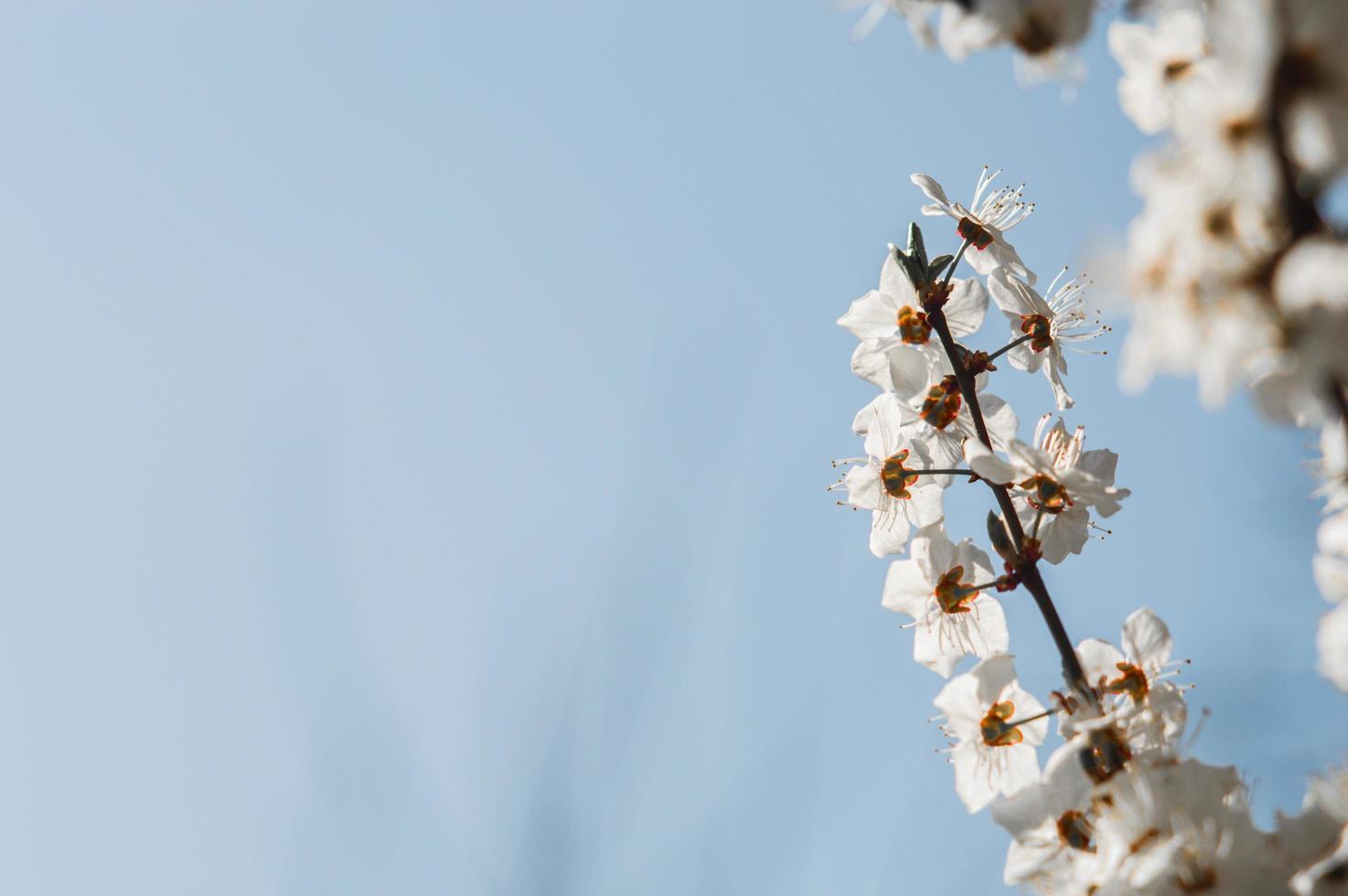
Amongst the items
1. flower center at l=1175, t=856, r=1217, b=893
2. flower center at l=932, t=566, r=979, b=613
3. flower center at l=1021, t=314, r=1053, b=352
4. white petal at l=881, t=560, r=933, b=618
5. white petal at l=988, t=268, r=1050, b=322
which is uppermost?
white petal at l=988, t=268, r=1050, b=322

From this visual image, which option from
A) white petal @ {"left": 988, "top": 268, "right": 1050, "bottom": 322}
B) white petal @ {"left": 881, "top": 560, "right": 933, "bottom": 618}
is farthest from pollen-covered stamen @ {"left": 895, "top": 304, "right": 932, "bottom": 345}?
white petal @ {"left": 881, "top": 560, "right": 933, "bottom": 618}

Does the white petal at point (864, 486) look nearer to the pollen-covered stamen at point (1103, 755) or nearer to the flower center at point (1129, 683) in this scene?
the flower center at point (1129, 683)

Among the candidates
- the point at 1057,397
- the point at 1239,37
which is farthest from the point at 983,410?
the point at 1239,37

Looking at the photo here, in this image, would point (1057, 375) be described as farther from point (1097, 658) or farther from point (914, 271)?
point (1097, 658)

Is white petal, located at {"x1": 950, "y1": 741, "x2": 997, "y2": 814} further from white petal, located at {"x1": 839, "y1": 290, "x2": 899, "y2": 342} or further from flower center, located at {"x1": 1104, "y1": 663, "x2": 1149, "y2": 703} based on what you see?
white petal, located at {"x1": 839, "y1": 290, "x2": 899, "y2": 342}

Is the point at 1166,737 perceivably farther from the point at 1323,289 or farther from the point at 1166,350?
the point at 1323,289

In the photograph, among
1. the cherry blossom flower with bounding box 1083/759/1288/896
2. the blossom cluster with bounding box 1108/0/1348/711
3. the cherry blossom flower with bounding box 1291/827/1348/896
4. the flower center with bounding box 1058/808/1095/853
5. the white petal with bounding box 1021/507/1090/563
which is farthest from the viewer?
the white petal with bounding box 1021/507/1090/563

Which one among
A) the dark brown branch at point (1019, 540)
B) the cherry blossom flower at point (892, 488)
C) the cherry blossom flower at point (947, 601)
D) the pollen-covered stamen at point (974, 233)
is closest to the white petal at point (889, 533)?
the cherry blossom flower at point (892, 488)
